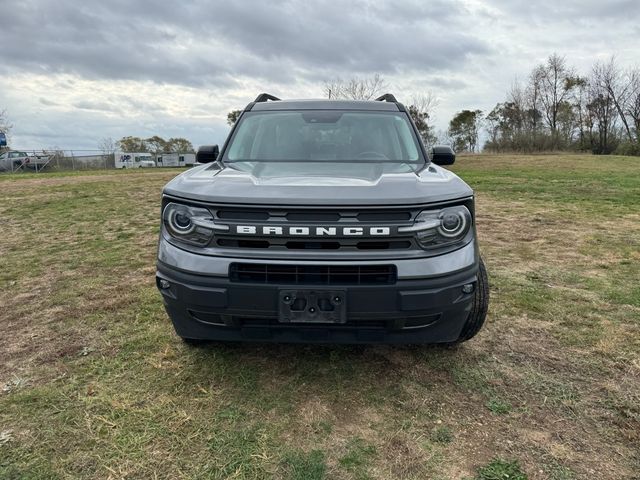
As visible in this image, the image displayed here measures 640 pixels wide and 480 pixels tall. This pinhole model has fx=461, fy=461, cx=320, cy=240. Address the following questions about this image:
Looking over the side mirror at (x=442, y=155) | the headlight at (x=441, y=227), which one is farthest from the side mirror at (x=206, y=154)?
the headlight at (x=441, y=227)

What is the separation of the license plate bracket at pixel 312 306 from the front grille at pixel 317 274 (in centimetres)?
6

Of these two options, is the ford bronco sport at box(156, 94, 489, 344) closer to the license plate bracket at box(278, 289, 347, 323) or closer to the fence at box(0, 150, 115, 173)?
the license plate bracket at box(278, 289, 347, 323)

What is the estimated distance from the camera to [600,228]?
7121 mm

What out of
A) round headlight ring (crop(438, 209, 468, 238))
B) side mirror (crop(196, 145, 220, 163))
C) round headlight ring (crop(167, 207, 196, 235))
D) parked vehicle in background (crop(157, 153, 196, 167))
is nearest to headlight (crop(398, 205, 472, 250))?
round headlight ring (crop(438, 209, 468, 238))

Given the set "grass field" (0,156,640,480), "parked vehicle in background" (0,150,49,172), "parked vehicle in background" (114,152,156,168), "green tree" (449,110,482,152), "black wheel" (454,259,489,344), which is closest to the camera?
"grass field" (0,156,640,480)

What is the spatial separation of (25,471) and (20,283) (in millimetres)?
3130

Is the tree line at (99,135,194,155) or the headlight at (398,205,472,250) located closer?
the headlight at (398,205,472,250)

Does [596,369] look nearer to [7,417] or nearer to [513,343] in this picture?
[513,343]

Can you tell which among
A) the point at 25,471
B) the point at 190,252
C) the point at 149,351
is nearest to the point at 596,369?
the point at 190,252

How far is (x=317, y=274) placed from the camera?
225 cm

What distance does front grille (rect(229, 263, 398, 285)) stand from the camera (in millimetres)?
2230

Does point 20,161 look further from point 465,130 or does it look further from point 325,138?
point 465,130

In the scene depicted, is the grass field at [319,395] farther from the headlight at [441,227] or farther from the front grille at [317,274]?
the headlight at [441,227]

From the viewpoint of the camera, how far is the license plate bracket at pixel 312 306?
7.23 feet
